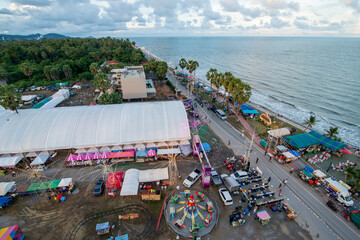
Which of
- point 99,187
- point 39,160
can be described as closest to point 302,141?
point 99,187

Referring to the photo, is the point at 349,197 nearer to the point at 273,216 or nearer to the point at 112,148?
the point at 273,216

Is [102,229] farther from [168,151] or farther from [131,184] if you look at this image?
[168,151]

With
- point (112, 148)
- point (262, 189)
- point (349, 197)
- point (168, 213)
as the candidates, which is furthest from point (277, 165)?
point (112, 148)

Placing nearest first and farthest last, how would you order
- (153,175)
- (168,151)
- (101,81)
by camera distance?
1. (153,175)
2. (168,151)
3. (101,81)

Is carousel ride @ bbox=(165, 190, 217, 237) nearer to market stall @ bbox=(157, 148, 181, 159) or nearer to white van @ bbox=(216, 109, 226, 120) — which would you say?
market stall @ bbox=(157, 148, 181, 159)

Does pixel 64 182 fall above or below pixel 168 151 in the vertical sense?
below

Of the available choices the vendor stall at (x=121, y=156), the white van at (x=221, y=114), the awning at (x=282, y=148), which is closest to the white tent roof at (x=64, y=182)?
the vendor stall at (x=121, y=156)

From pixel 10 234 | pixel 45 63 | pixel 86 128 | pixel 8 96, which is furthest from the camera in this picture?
pixel 45 63
